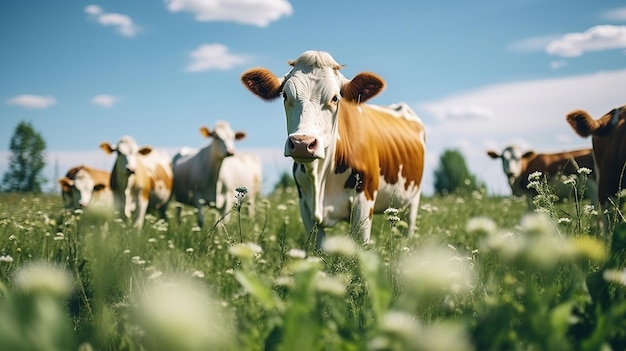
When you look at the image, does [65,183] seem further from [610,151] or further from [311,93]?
[610,151]

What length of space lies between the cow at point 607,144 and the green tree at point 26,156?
43.3m

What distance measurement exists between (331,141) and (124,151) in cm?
541

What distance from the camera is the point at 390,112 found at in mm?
6836

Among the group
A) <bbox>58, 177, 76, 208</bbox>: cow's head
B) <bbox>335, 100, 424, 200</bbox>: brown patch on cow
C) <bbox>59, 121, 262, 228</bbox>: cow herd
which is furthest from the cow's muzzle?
<bbox>58, 177, 76, 208</bbox>: cow's head

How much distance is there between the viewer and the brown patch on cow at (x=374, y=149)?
4703mm

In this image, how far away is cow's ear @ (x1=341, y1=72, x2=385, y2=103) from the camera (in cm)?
464

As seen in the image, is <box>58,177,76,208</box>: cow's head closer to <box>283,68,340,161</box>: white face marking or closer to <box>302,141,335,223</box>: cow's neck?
<box>302,141,335,223</box>: cow's neck

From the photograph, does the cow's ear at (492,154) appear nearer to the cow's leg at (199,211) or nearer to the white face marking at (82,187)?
the cow's leg at (199,211)

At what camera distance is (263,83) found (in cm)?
470

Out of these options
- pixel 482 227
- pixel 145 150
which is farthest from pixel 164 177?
pixel 482 227

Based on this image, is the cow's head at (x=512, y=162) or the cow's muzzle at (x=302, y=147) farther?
the cow's head at (x=512, y=162)

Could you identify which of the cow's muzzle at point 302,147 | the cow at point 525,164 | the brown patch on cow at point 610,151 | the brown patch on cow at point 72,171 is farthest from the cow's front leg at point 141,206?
the cow at point 525,164

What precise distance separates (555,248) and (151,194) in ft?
29.1

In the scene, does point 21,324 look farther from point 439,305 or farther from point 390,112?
point 390,112
